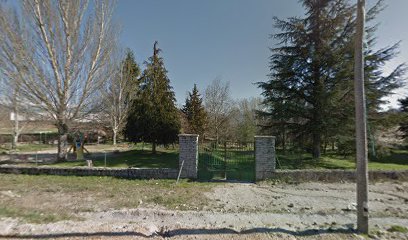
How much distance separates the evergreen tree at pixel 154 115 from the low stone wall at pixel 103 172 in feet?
24.5

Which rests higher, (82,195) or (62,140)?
(62,140)

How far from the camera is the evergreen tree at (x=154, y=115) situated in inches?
677

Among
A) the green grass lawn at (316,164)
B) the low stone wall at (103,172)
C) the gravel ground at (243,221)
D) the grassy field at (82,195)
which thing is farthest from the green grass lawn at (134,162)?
the gravel ground at (243,221)

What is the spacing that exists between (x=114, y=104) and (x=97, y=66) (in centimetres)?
1172

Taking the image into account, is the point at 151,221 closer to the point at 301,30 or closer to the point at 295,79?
the point at 295,79

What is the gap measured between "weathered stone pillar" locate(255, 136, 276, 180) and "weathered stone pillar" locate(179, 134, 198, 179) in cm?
268

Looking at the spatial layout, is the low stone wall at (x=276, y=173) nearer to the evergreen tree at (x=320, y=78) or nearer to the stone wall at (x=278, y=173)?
the stone wall at (x=278, y=173)

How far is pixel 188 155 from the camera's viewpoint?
30.9ft

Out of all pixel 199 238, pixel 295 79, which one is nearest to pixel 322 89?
pixel 295 79

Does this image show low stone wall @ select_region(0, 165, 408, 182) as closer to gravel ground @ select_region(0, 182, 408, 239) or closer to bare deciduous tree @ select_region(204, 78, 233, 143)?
gravel ground @ select_region(0, 182, 408, 239)

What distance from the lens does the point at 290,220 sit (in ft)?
17.3

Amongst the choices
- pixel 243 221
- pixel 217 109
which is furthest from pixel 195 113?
pixel 243 221

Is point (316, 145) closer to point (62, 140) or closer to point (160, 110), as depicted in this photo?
point (160, 110)

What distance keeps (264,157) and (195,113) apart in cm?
1885
